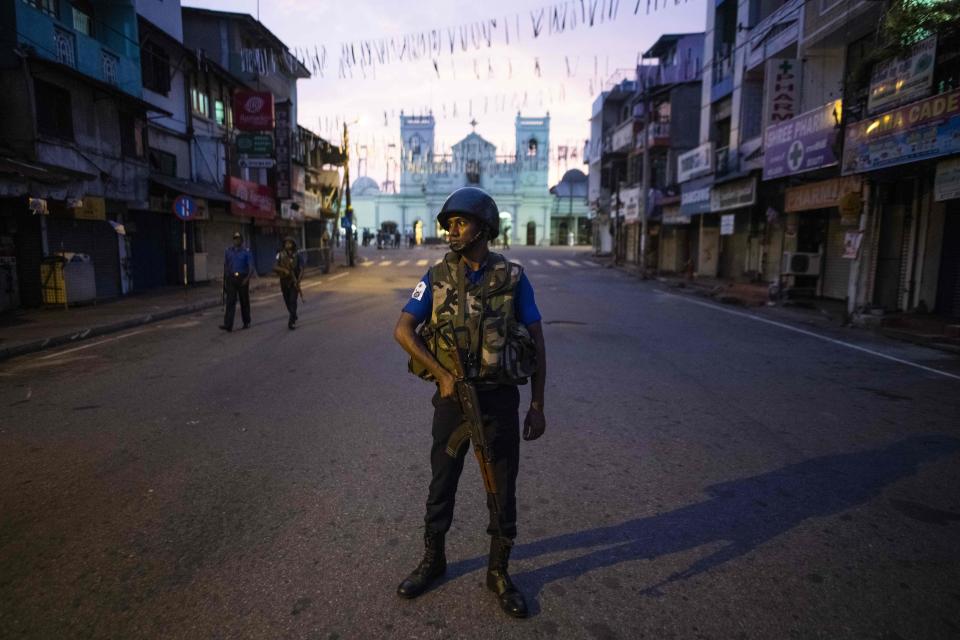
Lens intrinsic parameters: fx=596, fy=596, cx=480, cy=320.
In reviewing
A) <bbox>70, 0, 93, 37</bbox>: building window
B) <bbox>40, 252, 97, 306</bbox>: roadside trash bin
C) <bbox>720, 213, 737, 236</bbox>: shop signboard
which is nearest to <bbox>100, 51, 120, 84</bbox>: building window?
<bbox>70, 0, 93, 37</bbox>: building window

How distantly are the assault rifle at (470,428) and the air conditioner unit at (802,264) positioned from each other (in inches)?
619

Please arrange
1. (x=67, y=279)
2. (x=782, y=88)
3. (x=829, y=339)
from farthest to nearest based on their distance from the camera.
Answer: (x=782, y=88) → (x=67, y=279) → (x=829, y=339)

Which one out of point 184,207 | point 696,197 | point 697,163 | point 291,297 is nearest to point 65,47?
point 184,207

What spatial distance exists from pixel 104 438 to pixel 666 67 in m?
36.2

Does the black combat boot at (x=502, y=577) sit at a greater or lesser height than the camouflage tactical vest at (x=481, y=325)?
lesser

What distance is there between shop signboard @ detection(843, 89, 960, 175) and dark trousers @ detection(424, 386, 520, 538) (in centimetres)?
1016

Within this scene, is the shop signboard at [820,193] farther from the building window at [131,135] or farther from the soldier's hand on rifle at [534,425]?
the building window at [131,135]

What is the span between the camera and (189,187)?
63.0ft

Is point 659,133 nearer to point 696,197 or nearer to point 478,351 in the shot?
point 696,197

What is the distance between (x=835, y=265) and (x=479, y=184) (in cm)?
5776

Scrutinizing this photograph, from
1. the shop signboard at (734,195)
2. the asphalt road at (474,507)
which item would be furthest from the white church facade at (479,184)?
the asphalt road at (474,507)

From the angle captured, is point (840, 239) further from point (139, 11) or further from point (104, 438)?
point (139, 11)

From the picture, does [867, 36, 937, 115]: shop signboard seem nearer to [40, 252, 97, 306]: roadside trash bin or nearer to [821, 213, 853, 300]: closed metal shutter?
[821, 213, 853, 300]: closed metal shutter

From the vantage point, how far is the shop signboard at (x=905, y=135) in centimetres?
930
